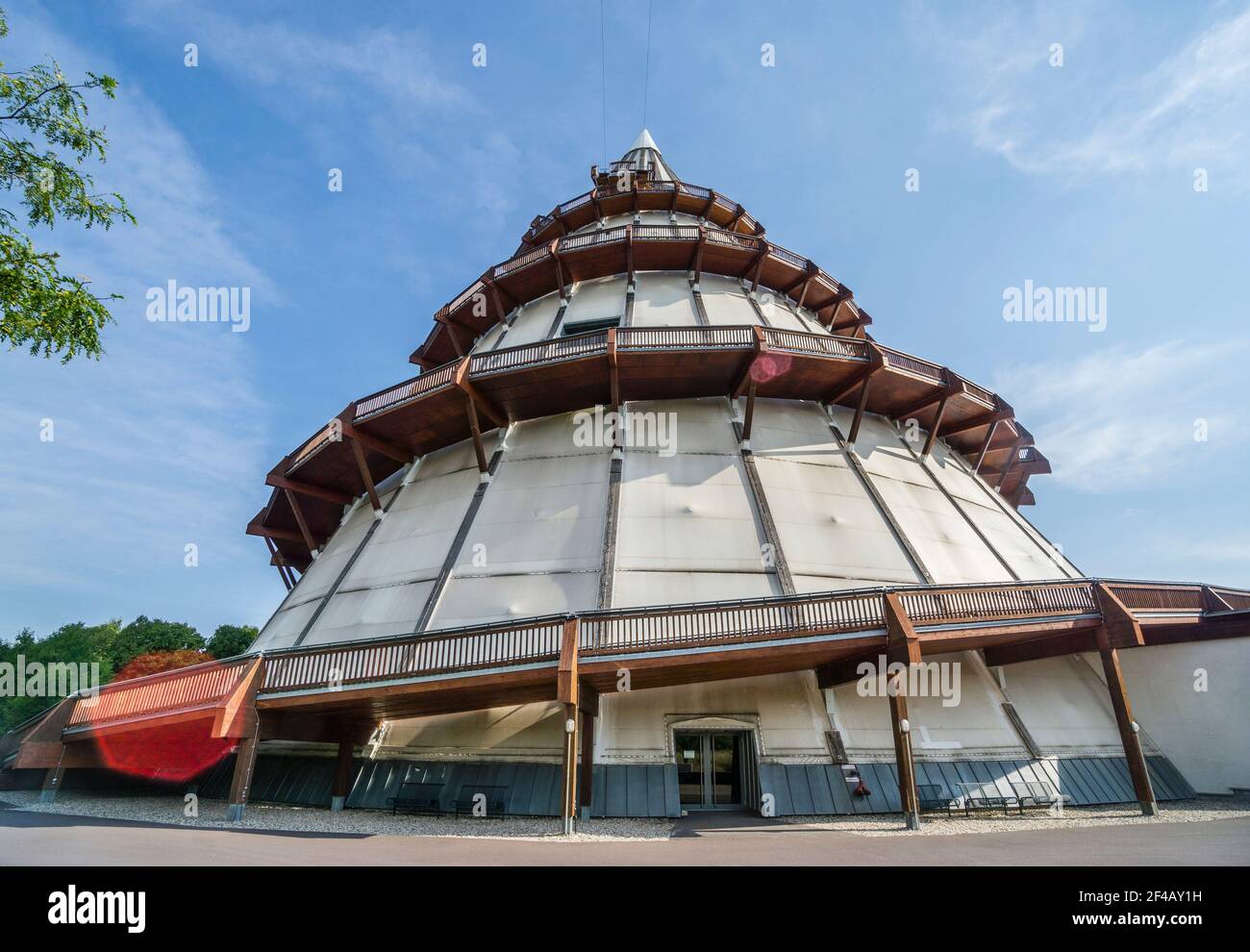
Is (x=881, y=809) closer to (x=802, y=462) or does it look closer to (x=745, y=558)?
(x=745, y=558)

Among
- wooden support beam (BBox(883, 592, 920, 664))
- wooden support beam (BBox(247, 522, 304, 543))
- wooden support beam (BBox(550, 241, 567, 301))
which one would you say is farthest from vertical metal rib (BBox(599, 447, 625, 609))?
wooden support beam (BBox(247, 522, 304, 543))

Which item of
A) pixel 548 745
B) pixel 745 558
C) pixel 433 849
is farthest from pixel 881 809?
pixel 433 849

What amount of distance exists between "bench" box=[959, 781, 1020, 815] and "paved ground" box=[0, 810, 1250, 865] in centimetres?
264

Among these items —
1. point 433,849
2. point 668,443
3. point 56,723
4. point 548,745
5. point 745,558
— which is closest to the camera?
point 433,849

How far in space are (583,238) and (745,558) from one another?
704 inches

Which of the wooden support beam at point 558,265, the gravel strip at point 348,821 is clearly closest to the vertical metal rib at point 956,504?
the gravel strip at point 348,821

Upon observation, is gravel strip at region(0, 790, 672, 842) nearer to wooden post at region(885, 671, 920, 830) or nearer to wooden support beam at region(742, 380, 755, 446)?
wooden post at region(885, 671, 920, 830)

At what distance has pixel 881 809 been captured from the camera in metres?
12.5

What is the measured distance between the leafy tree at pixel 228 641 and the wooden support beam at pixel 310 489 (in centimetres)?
4176

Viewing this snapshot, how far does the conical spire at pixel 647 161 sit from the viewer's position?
38013mm

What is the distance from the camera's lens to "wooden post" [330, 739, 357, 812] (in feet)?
44.1

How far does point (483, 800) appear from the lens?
12.6m
